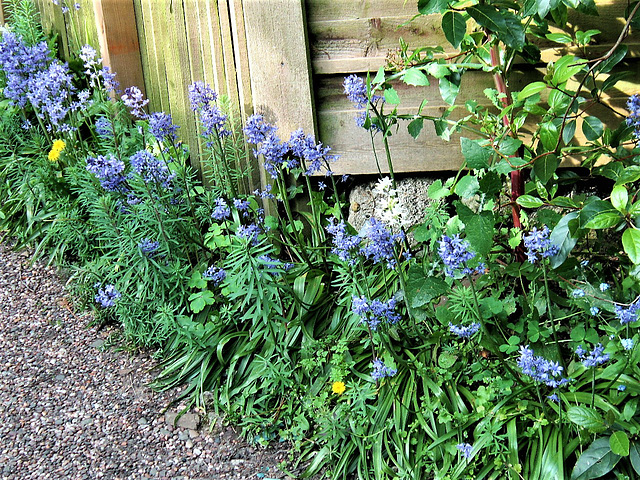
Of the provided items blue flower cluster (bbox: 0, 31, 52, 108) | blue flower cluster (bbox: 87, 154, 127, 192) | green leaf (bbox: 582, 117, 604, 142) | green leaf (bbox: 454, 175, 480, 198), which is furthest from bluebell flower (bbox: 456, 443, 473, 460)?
blue flower cluster (bbox: 0, 31, 52, 108)

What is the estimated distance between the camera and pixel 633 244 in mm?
1905

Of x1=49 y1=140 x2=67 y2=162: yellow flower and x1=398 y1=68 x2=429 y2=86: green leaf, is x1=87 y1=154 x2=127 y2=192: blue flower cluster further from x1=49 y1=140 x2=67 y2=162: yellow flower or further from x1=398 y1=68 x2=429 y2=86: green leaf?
x1=398 y1=68 x2=429 y2=86: green leaf

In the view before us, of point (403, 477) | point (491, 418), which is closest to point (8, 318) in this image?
point (403, 477)

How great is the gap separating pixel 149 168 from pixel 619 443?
229cm

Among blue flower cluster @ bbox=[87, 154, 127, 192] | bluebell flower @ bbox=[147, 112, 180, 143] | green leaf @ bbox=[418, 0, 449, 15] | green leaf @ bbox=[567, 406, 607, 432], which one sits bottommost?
green leaf @ bbox=[567, 406, 607, 432]

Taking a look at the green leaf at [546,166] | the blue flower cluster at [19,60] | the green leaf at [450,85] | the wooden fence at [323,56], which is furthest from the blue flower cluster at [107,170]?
the green leaf at [546,166]

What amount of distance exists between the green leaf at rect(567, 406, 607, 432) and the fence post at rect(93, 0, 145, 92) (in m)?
3.20

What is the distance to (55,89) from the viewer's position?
371 cm

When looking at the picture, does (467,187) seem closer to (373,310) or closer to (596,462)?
(373,310)

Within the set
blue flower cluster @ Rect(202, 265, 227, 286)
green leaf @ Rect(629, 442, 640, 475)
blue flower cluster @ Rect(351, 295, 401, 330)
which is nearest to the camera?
green leaf @ Rect(629, 442, 640, 475)

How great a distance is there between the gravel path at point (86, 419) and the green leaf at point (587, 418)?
1233mm

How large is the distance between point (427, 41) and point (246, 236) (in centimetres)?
131

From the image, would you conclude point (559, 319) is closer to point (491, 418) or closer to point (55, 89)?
point (491, 418)

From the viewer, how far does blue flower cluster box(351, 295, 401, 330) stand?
104 inches
